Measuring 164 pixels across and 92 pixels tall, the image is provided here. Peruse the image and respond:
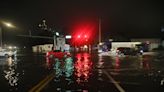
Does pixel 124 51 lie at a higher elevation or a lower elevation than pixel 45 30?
lower

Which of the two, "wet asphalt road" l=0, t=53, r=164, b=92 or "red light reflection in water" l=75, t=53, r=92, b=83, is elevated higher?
"red light reflection in water" l=75, t=53, r=92, b=83

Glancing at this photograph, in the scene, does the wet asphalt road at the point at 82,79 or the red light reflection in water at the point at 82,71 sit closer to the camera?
the wet asphalt road at the point at 82,79

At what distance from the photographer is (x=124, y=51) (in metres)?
53.4

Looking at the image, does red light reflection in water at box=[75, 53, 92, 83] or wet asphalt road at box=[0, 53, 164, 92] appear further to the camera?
red light reflection in water at box=[75, 53, 92, 83]

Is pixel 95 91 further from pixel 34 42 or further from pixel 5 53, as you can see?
pixel 34 42

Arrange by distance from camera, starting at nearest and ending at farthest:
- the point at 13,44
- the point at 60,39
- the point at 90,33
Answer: the point at 60,39 < the point at 90,33 < the point at 13,44

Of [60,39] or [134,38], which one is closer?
[60,39]

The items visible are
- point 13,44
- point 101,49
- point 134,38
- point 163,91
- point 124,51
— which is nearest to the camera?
point 163,91

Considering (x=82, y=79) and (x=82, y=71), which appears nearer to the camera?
(x=82, y=79)

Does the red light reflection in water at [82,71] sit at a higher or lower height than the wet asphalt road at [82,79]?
higher

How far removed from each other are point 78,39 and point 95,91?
4141 inches

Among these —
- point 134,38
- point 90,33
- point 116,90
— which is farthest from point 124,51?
point 90,33

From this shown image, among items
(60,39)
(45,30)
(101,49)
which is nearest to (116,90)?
(101,49)

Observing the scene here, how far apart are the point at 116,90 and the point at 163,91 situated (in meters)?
1.78
